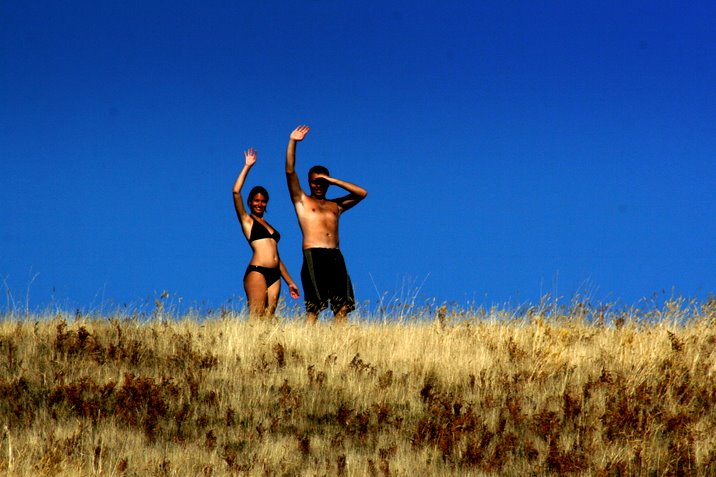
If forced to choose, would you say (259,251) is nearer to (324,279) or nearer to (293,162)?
(324,279)

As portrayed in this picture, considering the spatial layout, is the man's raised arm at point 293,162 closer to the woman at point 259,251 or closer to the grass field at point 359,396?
the woman at point 259,251

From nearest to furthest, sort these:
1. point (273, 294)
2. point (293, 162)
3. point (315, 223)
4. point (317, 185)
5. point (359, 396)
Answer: point (359, 396), point (293, 162), point (315, 223), point (317, 185), point (273, 294)

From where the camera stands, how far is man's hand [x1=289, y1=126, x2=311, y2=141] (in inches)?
450

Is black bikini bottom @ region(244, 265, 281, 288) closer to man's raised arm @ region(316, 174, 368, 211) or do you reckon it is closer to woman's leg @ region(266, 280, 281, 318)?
woman's leg @ region(266, 280, 281, 318)

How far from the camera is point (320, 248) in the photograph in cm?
1169

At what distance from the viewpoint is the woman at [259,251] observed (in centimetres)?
1203

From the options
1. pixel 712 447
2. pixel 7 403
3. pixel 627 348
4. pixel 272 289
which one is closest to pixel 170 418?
pixel 7 403

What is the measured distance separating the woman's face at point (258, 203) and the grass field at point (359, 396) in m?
1.79

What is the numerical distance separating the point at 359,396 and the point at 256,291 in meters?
3.97

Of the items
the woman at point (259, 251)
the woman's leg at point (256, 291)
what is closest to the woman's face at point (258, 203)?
the woman at point (259, 251)

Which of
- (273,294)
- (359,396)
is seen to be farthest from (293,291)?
(359,396)

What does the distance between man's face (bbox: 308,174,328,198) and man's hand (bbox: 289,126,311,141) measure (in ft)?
2.24

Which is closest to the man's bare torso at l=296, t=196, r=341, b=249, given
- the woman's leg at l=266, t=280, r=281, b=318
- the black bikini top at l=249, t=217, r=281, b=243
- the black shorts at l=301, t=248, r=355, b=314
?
the black shorts at l=301, t=248, r=355, b=314

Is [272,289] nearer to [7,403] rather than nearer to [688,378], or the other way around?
[7,403]
